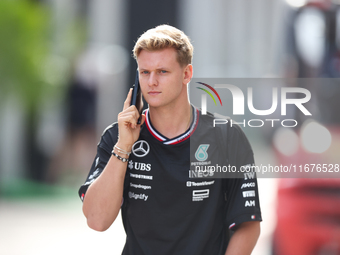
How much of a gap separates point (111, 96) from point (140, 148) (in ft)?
47.2

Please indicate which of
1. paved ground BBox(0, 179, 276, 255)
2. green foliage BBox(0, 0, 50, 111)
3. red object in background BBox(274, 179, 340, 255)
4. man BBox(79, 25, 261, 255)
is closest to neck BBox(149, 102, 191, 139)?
man BBox(79, 25, 261, 255)

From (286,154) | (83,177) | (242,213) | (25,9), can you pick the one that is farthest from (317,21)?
(83,177)

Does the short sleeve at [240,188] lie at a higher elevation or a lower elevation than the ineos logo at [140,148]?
lower

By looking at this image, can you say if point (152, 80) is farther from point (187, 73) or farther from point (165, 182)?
point (165, 182)

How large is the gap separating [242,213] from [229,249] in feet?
0.62

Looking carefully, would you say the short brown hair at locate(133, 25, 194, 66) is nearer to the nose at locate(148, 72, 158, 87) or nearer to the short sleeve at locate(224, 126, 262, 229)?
the nose at locate(148, 72, 158, 87)

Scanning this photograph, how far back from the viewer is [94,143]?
13914 millimetres

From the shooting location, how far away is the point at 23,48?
10227 millimetres

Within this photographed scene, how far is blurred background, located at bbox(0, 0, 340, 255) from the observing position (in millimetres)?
5098

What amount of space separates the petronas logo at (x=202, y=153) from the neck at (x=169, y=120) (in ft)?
0.42

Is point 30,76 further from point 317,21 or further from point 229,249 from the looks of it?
point 229,249

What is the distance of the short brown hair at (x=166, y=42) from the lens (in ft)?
8.82

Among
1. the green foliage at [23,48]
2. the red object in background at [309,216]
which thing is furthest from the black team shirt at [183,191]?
the green foliage at [23,48]

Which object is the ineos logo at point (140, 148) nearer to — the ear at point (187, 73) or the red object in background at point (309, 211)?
the ear at point (187, 73)
